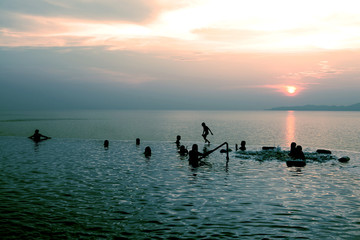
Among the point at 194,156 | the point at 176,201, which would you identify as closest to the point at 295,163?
the point at 194,156

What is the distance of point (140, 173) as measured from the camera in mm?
23406

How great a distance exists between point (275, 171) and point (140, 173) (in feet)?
34.3

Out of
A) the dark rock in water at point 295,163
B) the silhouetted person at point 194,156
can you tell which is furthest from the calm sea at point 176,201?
the dark rock in water at point 295,163

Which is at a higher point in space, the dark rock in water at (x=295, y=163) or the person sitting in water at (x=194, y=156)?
the person sitting in water at (x=194, y=156)

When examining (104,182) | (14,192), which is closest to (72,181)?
(104,182)

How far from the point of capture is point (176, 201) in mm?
15898

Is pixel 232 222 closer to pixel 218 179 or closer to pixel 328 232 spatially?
pixel 328 232

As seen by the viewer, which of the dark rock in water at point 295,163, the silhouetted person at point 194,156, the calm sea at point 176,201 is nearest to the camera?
the calm sea at point 176,201

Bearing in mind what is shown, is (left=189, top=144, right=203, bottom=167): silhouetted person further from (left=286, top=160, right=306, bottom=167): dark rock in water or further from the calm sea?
(left=286, top=160, right=306, bottom=167): dark rock in water

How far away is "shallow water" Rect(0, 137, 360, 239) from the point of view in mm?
11906

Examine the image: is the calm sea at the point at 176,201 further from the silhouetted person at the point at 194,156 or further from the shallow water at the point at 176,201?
the silhouetted person at the point at 194,156

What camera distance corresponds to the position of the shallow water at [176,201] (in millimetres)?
11906

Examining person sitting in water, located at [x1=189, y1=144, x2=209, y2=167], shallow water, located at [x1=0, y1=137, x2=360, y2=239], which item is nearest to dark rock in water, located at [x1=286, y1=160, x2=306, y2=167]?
shallow water, located at [x1=0, y1=137, x2=360, y2=239]

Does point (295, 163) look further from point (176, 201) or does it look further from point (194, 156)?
point (176, 201)
